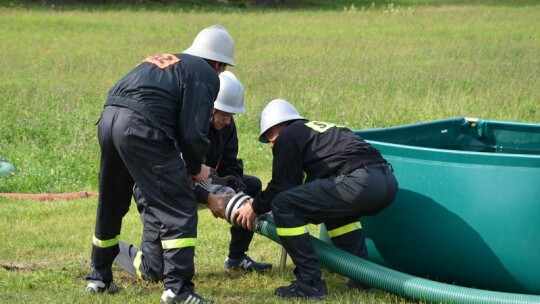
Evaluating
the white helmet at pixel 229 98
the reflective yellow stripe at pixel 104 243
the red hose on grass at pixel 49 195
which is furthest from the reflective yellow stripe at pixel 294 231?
the red hose on grass at pixel 49 195

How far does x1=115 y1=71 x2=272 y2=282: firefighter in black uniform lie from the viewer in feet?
20.7

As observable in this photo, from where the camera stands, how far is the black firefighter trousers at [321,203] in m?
5.88

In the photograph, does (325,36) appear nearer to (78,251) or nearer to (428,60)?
(428,60)

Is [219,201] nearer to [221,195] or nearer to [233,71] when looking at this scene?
[221,195]

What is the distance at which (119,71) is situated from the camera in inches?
746

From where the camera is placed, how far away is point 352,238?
6.30 meters

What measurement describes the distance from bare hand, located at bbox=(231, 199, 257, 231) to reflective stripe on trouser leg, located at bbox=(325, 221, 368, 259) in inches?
20.0

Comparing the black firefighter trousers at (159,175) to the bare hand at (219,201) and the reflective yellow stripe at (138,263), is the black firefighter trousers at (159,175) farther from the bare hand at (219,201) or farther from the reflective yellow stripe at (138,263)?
the reflective yellow stripe at (138,263)

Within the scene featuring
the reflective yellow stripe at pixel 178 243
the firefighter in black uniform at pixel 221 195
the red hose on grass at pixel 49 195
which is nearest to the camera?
the reflective yellow stripe at pixel 178 243

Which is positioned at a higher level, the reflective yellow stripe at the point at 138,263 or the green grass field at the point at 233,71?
the reflective yellow stripe at the point at 138,263

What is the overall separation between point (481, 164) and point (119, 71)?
550 inches

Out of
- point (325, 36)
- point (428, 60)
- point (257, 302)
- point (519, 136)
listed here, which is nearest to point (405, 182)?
point (257, 302)

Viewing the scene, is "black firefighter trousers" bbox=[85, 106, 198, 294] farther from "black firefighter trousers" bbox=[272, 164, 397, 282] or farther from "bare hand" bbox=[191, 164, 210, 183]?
"black firefighter trousers" bbox=[272, 164, 397, 282]

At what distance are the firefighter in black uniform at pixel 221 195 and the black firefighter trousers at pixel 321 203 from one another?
0.59 m
